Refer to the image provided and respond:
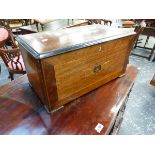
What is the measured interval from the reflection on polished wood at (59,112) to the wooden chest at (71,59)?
52 millimetres

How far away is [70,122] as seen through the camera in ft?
2.36

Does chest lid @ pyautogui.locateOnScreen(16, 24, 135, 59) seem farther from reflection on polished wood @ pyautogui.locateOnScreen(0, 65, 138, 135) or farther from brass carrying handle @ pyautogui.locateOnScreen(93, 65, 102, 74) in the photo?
reflection on polished wood @ pyautogui.locateOnScreen(0, 65, 138, 135)

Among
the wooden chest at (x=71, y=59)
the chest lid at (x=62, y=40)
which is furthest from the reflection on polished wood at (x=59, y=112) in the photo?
the chest lid at (x=62, y=40)

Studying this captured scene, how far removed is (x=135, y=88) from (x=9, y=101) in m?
1.77

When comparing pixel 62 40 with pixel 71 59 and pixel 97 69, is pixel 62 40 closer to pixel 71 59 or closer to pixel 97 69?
pixel 71 59

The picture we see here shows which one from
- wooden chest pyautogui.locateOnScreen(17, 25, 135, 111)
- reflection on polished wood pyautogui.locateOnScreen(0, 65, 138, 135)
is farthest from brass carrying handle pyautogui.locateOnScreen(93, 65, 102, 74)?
reflection on polished wood pyautogui.locateOnScreen(0, 65, 138, 135)

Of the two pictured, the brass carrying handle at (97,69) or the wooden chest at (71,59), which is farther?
the brass carrying handle at (97,69)

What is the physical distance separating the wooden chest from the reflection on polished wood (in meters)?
0.05

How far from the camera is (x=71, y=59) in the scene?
0.68 m

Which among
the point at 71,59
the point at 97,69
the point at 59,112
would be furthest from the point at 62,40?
the point at 59,112

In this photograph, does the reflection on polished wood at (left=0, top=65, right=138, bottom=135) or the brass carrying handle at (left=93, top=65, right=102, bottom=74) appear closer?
the reflection on polished wood at (left=0, top=65, right=138, bottom=135)

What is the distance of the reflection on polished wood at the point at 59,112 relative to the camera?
69 centimetres

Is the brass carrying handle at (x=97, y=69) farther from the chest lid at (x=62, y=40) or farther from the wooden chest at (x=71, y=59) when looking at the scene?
the chest lid at (x=62, y=40)

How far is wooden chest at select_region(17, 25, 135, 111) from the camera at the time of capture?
0.64m
